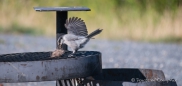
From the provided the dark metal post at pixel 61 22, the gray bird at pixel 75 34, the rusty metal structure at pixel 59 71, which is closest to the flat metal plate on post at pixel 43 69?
the rusty metal structure at pixel 59 71

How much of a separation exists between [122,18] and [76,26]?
951 cm

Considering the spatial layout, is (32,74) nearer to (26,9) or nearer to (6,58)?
(6,58)

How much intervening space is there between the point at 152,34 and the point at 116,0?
1745 millimetres

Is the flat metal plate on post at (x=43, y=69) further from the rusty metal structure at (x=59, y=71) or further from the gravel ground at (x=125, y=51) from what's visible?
the gravel ground at (x=125, y=51)

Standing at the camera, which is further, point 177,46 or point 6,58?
point 177,46

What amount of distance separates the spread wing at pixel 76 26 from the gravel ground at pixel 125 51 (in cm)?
302

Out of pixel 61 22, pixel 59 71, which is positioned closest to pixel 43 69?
pixel 59 71

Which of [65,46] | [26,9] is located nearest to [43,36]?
[26,9]

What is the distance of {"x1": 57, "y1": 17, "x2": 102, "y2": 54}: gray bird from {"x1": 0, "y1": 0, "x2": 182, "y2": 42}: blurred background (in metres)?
8.64

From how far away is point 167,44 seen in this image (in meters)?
13.8

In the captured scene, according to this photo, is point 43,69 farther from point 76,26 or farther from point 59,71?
point 76,26

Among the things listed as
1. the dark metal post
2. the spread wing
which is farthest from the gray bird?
the dark metal post

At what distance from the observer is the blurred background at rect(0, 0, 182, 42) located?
14102mm

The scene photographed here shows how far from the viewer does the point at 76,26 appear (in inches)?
209
